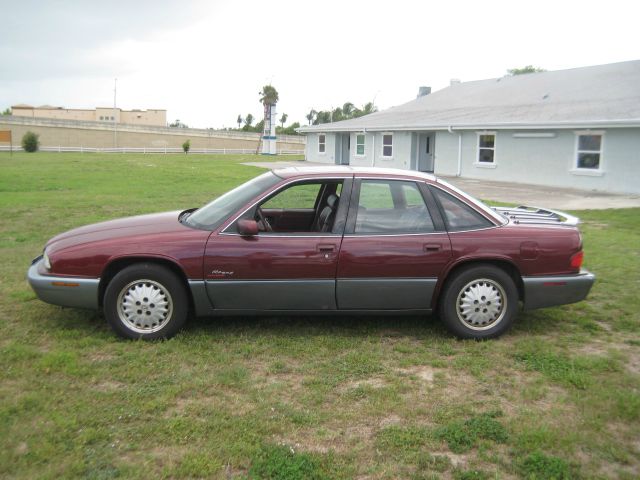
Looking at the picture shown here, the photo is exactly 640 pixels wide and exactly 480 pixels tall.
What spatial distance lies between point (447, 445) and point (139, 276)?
2829 mm

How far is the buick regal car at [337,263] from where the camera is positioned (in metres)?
5.01

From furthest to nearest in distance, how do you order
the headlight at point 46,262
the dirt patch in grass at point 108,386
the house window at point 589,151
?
the house window at point 589,151, the headlight at point 46,262, the dirt patch in grass at point 108,386

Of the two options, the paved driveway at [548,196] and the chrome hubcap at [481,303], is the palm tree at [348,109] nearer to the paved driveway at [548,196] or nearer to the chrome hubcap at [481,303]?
the paved driveway at [548,196]

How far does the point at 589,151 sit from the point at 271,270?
62.0 ft

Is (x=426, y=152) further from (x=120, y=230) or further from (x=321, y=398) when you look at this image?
(x=321, y=398)

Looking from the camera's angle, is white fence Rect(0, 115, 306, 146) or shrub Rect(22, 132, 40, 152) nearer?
shrub Rect(22, 132, 40, 152)

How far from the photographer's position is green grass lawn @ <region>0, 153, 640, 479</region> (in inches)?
129

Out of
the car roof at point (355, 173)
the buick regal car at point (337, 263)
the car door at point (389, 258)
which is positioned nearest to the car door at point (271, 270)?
the buick regal car at point (337, 263)

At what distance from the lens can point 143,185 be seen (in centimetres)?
2016

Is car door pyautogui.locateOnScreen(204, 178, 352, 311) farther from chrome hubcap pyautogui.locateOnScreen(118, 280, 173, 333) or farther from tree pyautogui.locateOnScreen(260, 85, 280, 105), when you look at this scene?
tree pyautogui.locateOnScreen(260, 85, 280, 105)

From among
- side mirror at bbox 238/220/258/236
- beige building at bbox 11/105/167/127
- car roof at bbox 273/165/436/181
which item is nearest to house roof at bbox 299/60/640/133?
car roof at bbox 273/165/436/181

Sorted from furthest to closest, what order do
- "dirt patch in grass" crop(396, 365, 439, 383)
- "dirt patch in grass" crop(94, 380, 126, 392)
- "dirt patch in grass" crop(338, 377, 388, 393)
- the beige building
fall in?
the beige building, "dirt patch in grass" crop(396, 365, 439, 383), "dirt patch in grass" crop(338, 377, 388, 393), "dirt patch in grass" crop(94, 380, 126, 392)

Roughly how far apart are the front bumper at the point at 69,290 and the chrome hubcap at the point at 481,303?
10.2 feet

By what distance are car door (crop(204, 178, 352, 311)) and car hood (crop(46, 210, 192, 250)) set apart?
0.48 meters
